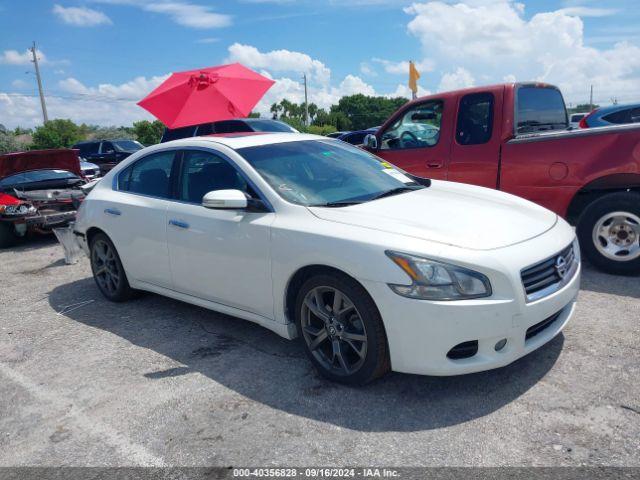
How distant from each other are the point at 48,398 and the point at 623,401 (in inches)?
139

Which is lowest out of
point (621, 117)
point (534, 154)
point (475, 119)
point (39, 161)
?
point (39, 161)

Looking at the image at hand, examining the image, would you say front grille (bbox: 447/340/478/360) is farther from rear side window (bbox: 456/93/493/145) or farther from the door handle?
rear side window (bbox: 456/93/493/145)

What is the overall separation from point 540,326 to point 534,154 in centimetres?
275

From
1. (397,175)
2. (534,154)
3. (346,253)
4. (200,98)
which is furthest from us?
(200,98)

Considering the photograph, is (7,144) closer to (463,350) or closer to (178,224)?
(178,224)

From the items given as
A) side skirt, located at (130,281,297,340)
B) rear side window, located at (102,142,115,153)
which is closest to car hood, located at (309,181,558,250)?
side skirt, located at (130,281,297,340)

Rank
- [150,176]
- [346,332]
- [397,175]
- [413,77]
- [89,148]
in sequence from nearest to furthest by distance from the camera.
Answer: [346,332]
[397,175]
[150,176]
[413,77]
[89,148]

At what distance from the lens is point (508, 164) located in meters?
5.68

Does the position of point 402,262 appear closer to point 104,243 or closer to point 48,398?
point 48,398

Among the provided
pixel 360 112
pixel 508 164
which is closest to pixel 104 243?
pixel 508 164

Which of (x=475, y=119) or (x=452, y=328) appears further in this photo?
(x=475, y=119)

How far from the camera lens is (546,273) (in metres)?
3.24

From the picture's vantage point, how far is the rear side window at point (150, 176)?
464 centimetres

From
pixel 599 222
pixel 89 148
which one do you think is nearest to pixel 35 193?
pixel 599 222
